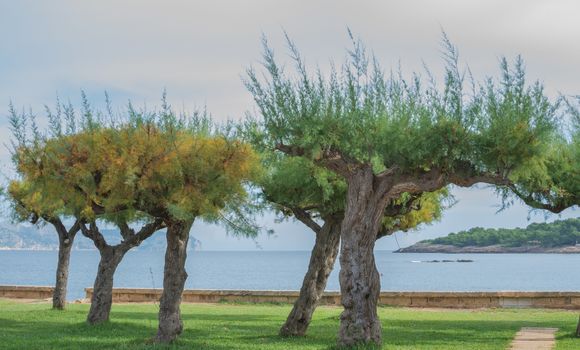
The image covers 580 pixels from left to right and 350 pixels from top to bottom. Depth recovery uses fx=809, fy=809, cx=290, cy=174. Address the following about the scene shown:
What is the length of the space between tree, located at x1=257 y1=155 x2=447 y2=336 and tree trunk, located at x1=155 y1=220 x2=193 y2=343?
324 cm

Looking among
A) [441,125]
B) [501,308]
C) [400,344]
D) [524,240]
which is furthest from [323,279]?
[524,240]

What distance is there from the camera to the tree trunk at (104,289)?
2273cm

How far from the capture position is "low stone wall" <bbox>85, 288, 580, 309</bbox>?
3125cm

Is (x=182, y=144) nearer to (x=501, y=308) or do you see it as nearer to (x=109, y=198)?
(x=109, y=198)

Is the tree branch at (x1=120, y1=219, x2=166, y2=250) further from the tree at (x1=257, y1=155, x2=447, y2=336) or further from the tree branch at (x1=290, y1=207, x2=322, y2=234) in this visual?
the tree branch at (x1=290, y1=207, x2=322, y2=234)

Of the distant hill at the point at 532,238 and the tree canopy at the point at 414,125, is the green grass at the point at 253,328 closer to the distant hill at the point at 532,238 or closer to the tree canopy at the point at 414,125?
the tree canopy at the point at 414,125

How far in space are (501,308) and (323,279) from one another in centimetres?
1273

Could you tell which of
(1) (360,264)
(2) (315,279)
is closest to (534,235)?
(2) (315,279)

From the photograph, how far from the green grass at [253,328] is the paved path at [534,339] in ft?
0.77

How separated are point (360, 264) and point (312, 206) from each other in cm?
538

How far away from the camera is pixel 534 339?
2012cm

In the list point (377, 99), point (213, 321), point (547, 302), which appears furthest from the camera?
point (547, 302)

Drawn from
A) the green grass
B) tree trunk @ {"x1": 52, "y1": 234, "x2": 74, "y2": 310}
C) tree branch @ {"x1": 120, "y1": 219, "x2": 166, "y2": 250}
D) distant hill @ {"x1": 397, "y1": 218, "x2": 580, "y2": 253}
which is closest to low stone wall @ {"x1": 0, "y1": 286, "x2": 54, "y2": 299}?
the green grass

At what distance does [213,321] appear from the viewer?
82.8ft
